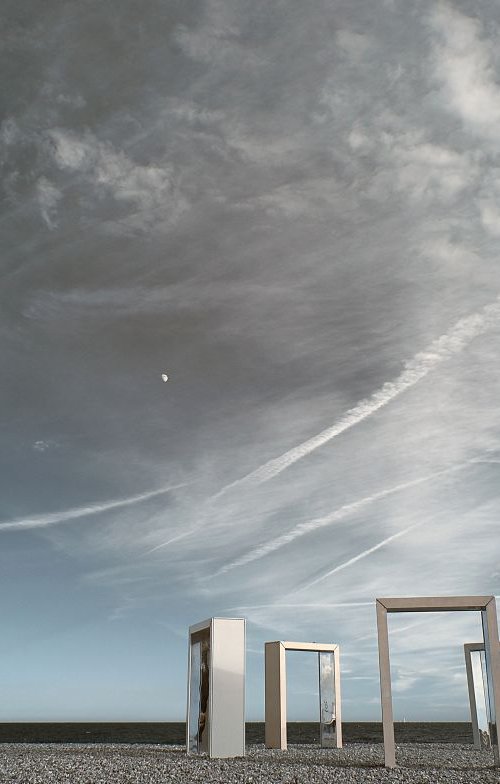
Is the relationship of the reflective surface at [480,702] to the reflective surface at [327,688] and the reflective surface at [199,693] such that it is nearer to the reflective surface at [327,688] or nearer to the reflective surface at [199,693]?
the reflective surface at [327,688]

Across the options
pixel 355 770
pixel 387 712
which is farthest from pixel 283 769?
pixel 387 712

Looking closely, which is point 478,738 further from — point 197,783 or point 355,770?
point 197,783

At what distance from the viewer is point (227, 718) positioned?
19.0 metres

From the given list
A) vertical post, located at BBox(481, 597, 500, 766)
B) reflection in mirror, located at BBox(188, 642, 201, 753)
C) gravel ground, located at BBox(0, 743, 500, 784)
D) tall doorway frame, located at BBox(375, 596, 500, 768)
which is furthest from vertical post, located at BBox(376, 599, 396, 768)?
reflection in mirror, located at BBox(188, 642, 201, 753)

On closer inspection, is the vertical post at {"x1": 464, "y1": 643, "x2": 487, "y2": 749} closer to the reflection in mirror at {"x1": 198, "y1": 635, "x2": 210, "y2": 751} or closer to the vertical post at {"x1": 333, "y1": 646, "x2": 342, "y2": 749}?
the vertical post at {"x1": 333, "y1": 646, "x2": 342, "y2": 749}

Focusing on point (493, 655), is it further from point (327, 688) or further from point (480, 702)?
point (327, 688)

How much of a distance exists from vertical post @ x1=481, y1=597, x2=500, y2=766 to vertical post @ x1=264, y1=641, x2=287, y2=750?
7.73 meters

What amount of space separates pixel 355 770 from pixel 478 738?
1093 centimetres

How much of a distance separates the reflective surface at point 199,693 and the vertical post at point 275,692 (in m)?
3.48

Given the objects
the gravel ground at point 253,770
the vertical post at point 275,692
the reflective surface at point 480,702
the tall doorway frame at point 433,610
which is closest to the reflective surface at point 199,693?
the gravel ground at point 253,770

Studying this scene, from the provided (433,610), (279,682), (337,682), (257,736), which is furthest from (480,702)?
(257,736)

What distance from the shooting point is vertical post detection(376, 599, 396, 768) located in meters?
15.7

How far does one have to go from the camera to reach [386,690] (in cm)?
1570

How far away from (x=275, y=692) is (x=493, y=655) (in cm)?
911
